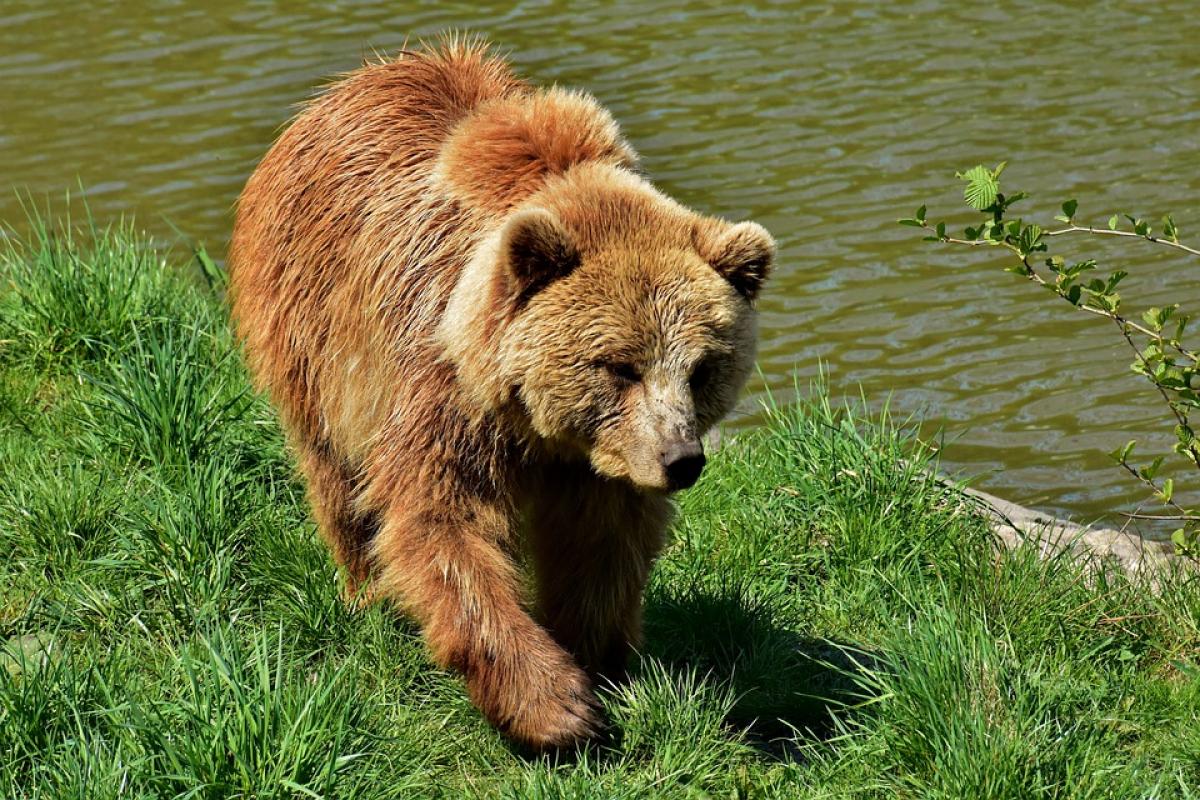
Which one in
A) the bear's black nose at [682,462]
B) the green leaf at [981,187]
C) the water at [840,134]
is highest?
the green leaf at [981,187]

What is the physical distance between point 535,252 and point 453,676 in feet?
4.25

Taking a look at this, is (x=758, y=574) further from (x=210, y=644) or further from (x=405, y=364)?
(x=210, y=644)

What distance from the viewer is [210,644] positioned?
3838mm

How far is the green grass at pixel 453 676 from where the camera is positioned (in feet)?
12.3

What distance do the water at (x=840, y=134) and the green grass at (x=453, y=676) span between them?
66.2 inches

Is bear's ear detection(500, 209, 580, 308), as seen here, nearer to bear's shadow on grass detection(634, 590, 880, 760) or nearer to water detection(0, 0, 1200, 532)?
bear's shadow on grass detection(634, 590, 880, 760)

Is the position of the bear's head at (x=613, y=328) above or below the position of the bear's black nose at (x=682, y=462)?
above

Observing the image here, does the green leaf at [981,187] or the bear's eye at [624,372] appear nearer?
the bear's eye at [624,372]

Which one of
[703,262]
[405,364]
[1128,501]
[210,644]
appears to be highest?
[703,262]

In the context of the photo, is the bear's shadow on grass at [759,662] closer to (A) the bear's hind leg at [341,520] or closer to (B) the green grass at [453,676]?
(B) the green grass at [453,676]

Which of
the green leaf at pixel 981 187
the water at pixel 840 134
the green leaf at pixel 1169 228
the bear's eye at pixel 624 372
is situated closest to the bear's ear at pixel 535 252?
the bear's eye at pixel 624 372

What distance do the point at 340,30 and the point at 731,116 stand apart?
3.34 meters

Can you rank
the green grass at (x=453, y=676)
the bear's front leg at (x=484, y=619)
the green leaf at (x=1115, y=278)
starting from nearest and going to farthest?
the green grass at (x=453, y=676) → the bear's front leg at (x=484, y=619) → the green leaf at (x=1115, y=278)

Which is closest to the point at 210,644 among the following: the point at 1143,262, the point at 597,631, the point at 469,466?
the point at 469,466
